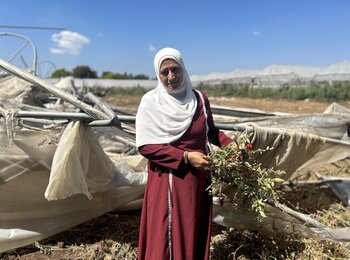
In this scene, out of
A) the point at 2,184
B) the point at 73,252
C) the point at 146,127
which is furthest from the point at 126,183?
the point at 146,127

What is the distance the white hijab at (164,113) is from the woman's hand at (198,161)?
14 centimetres

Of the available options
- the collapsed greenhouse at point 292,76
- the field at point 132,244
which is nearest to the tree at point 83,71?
the collapsed greenhouse at point 292,76

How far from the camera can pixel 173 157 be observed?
6.41ft

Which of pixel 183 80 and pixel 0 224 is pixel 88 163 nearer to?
pixel 0 224

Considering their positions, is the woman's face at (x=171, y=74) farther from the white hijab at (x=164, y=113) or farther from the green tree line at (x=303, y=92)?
the green tree line at (x=303, y=92)

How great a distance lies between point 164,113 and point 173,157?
0.80 ft

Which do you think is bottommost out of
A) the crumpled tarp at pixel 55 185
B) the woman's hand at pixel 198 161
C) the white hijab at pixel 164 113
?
the crumpled tarp at pixel 55 185

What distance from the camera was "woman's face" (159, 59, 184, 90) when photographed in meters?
2.00

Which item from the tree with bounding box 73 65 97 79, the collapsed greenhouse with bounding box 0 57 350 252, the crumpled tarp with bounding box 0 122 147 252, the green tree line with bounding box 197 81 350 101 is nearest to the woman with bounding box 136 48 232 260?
the collapsed greenhouse with bounding box 0 57 350 252

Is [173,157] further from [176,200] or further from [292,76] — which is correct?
[292,76]

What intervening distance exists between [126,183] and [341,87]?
24.3m

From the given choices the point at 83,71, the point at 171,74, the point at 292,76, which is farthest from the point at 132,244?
the point at 83,71

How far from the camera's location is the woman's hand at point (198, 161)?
193cm

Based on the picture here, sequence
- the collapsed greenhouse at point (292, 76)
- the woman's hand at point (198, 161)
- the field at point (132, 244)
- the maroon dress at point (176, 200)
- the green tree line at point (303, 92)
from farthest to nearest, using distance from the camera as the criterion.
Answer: the collapsed greenhouse at point (292, 76), the green tree line at point (303, 92), the field at point (132, 244), the maroon dress at point (176, 200), the woman's hand at point (198, 161)
